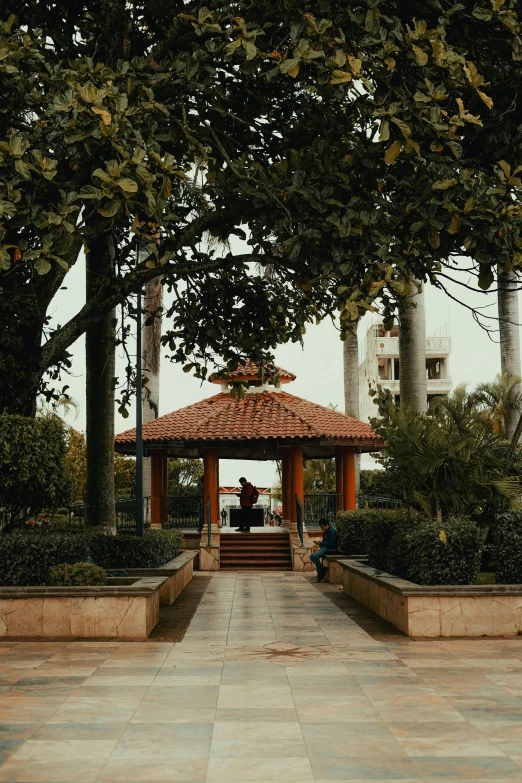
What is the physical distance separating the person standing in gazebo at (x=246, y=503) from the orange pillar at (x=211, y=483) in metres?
1.41

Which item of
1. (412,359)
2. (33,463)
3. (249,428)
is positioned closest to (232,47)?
(33,463)

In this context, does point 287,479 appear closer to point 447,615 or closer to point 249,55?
point 447,615

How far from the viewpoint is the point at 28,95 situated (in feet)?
36.1

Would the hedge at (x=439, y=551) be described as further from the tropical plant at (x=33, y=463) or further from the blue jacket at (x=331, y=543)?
the blue jacket at (x=331, y=543)

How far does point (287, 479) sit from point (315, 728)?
21809 millimetres

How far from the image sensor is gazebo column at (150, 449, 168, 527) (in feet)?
91.4

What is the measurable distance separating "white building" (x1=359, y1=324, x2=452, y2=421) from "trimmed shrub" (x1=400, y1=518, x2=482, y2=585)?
61430 mm

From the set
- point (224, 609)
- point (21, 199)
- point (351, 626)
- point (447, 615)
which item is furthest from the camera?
point (224, 609)

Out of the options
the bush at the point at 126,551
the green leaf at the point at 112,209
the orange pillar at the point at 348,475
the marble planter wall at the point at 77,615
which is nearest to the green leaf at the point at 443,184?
the green leaf at the point at 112,209

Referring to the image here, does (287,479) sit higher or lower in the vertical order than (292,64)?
lower

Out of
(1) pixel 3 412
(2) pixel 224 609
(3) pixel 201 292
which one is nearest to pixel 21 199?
(1) pixel 3 412

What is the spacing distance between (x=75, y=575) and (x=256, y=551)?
563 inches

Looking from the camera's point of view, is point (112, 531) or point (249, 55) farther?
point (112, 531)

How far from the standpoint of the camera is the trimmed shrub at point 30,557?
41.2 ft
